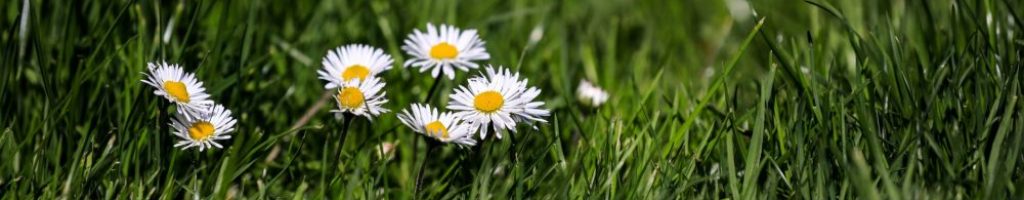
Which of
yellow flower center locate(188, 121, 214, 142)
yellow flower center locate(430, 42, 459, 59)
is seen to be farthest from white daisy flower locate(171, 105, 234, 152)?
yellow flower center locate(430, 42, 459, 59)

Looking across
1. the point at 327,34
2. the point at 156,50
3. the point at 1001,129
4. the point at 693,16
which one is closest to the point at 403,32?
the point at 327,34

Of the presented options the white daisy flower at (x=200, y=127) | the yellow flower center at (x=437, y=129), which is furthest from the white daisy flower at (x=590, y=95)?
the white daisy flower at (x=200, y=127)

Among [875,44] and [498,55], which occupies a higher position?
[498,55]

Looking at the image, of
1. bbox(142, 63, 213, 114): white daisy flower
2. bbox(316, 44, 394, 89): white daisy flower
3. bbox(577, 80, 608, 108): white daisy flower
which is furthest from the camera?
bbox(577, 80, 608, 108): white daisy flower

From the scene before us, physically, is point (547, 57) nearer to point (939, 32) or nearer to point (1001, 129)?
point (939, 32)

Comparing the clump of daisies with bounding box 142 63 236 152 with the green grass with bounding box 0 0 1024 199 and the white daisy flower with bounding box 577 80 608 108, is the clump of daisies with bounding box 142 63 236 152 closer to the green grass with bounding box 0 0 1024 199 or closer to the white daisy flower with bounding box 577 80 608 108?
A: the green grass with bounding box 0 0 1024 199

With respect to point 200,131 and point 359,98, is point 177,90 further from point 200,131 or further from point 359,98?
point 359,98
